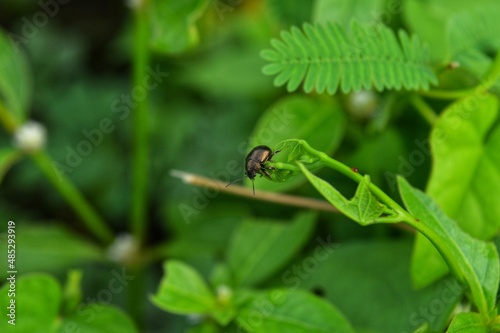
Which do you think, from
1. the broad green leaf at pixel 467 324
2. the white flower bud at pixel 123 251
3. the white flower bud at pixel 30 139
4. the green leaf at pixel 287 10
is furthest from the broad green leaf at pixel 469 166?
the white flower bud at pixel 30 139

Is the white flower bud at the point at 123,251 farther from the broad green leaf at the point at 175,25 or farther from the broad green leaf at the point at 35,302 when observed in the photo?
the broad green leaf at the point at 175,25

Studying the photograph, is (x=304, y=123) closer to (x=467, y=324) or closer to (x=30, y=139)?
(x=467, y=324)

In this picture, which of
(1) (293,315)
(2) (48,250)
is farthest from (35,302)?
(1) (293,315)

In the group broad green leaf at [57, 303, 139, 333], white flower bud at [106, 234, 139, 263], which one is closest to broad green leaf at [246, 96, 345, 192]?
broad green leaf at [57, 303, 139, 333]

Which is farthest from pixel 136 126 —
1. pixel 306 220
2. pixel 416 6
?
pixel 416 6

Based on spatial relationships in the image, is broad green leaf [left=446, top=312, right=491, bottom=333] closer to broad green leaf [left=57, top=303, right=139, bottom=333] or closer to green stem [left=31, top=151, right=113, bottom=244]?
broad green leaf [left=57, top=303, right=139, bottom=333]

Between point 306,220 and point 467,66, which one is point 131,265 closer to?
point 306,220
